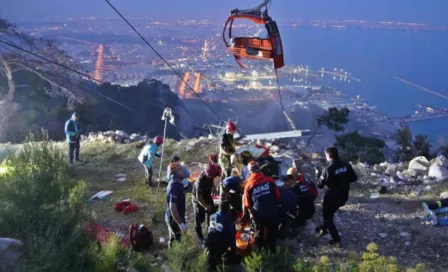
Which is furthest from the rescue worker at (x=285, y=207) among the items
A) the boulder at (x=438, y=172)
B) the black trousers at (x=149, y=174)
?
the boulder at (x=438, y=172)

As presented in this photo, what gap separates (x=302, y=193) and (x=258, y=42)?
355 cm

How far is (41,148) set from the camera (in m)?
7.84

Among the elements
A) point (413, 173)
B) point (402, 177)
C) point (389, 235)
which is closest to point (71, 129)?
point (389, 235)

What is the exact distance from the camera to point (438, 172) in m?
11.9

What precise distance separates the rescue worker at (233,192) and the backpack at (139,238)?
5.96 ft

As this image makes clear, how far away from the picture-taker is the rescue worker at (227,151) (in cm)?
902

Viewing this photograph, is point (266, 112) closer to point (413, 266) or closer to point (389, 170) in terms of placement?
point (389, 170)

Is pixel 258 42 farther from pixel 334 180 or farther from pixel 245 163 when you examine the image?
pixel 334 180

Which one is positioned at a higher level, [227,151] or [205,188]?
[227,151]

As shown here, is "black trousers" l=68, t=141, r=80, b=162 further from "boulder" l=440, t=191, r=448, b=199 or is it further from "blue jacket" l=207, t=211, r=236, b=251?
"boulder" l=440, t=191, r=448, b=199

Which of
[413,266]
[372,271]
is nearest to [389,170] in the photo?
[413,266]

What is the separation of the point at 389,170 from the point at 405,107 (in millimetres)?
84106

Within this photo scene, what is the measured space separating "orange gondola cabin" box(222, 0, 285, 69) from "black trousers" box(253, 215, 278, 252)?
3.98m

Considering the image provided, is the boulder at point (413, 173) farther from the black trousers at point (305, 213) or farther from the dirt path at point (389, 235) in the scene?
the black trousers at point (305, 213)
